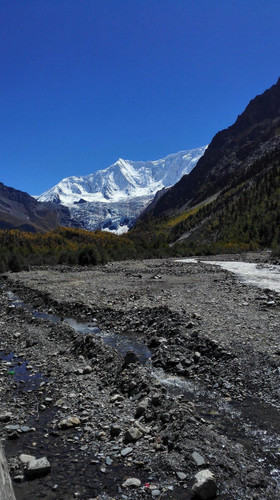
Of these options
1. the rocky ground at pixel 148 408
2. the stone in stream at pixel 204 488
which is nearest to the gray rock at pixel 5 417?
the rocky ground at pixel 148 408

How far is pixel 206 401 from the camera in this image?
29.5 feet

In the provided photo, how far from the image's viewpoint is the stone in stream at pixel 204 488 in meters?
5.60

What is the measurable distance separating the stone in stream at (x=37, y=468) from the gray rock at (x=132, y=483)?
Answer: 1612 mm

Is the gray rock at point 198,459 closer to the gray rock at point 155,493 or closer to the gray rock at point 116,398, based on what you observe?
the gray rock at point 155,493

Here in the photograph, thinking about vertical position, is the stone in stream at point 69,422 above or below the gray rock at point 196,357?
above

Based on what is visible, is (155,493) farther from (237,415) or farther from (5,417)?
(5,417)

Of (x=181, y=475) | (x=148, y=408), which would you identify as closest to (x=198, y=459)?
(x=181, y=475)

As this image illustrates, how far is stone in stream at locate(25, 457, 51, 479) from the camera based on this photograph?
6.28 metres

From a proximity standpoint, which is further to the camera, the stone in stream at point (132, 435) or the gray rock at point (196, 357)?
the gray rock at point (196, 357)

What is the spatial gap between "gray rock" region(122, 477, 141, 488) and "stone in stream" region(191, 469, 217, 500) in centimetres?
100

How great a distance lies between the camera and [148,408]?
834 cm

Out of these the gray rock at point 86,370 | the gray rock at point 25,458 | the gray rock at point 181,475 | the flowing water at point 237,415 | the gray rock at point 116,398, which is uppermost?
the gray rock at point 86,370

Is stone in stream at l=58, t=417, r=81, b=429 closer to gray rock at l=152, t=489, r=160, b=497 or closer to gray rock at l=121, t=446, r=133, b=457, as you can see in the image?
gray rock at l=121, t=446, r=133, b=457

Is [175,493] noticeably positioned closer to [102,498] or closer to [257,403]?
[102,498]
